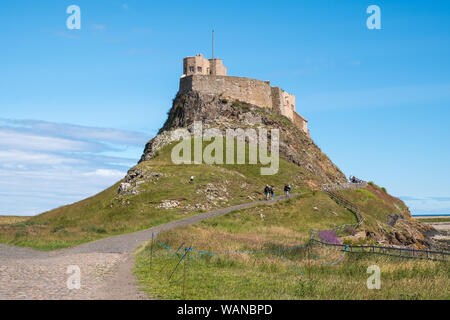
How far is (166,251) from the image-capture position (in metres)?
25.6

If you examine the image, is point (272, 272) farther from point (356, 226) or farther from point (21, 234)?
point (21, 234)

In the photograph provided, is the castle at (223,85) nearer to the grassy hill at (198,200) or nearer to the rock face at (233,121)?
the rock face at (233,121)

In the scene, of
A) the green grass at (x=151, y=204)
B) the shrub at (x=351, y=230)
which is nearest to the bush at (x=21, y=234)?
the green grass at (x=151, y=204)

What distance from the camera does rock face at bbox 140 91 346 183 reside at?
77.6 m

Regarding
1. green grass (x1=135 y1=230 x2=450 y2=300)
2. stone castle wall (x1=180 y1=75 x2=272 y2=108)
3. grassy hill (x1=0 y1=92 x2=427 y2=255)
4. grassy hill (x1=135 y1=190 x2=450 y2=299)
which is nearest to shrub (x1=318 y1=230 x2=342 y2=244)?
grassy hill (x1=0 y1=92 x2=427 y2=255)

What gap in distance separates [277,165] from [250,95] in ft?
70.4

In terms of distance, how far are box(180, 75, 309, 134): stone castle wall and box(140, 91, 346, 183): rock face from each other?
126 cm

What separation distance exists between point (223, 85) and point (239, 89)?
299 cm

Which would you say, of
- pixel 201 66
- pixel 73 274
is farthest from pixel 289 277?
pixel 201 66

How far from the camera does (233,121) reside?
261 ft

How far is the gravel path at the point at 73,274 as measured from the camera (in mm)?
15752

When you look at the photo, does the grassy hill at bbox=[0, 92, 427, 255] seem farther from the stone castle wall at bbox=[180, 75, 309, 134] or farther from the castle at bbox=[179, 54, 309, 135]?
the castle at bbox=[179, 54, 309, 135]

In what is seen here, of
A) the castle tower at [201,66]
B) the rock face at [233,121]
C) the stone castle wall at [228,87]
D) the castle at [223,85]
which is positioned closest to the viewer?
the rock face at [233,121]

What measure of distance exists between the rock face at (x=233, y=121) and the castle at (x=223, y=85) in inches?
54.8
